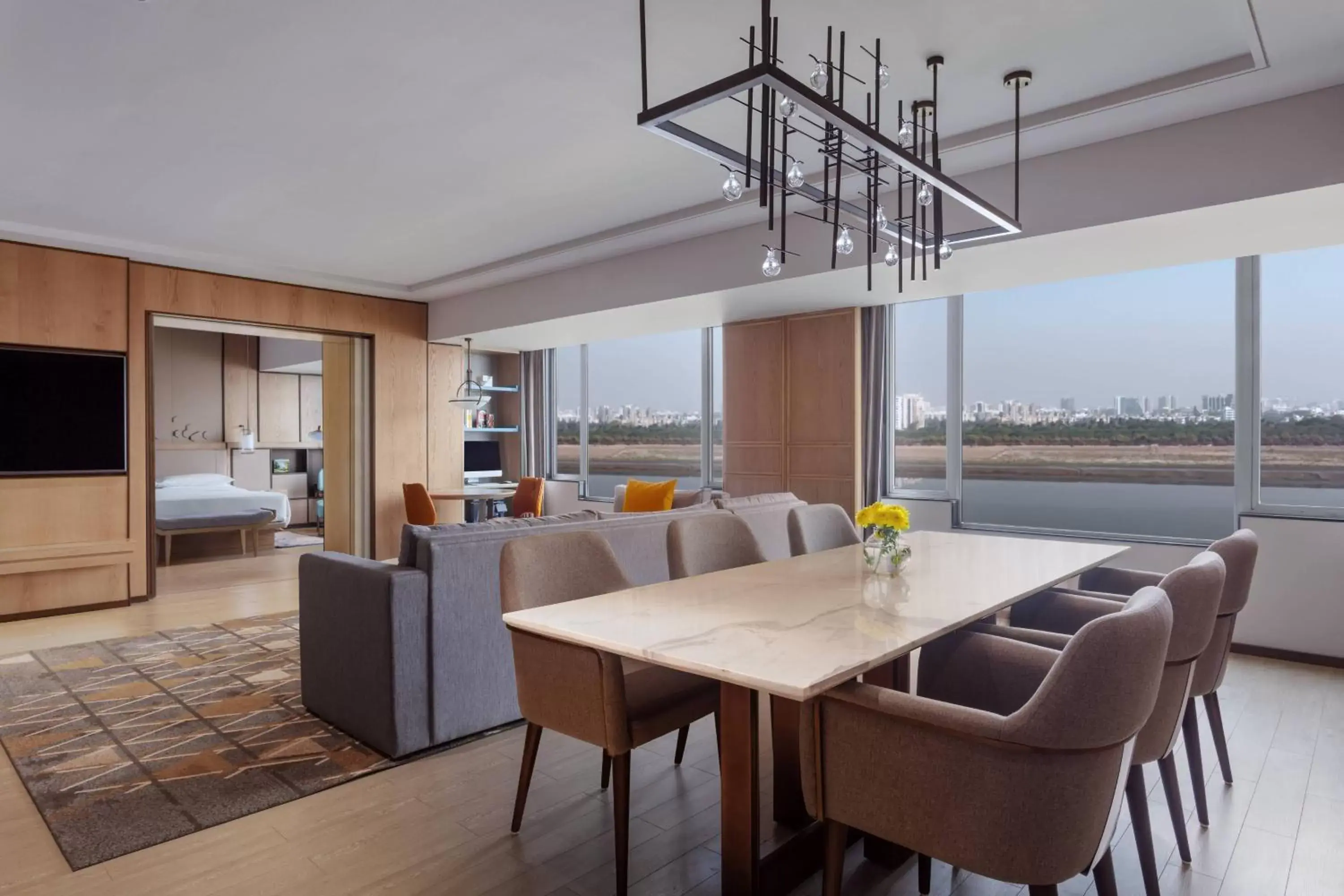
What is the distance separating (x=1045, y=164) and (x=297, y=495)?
32.6ft

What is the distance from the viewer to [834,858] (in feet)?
5.35

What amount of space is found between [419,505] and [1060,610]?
5.44 metres

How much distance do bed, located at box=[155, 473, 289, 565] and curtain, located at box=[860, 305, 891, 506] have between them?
619cm

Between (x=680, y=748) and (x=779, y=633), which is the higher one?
(x=779, y=633)

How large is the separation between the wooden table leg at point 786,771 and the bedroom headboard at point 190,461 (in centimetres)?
937

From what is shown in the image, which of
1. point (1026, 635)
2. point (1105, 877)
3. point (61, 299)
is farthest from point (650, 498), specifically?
point (61, 299)

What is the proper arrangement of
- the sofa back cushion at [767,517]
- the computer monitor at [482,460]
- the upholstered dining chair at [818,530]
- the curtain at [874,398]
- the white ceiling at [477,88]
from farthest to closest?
the computer monitor at [482,460] → the curtain at [874,398] → the sofa back cushion at [767,517] → the upholstered dining chair at [818,530] → the white ceiling at [477,88]

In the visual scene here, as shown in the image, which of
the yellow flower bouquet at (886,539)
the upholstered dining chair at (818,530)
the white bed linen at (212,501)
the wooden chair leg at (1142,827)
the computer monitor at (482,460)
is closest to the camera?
the wooden chair leg at (1142,827)

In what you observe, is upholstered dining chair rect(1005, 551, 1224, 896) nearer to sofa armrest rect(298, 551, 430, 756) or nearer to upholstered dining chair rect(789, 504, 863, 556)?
upholstered dining chair rect(789, 504, 863, 556)

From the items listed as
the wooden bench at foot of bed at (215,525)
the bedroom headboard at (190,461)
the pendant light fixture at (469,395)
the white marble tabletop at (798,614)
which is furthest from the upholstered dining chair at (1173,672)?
the bedroom headboard at (190,461)

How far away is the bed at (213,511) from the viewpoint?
7574mm

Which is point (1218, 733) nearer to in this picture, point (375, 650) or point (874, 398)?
point (375, 650)

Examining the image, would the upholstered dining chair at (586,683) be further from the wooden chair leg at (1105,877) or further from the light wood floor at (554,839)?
the wooden chair leg at (1105,877)

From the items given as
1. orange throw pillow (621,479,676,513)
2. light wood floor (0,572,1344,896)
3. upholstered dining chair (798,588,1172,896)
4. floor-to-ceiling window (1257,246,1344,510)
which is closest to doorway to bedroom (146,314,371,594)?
orange throw pillow (621,479,676,513)
